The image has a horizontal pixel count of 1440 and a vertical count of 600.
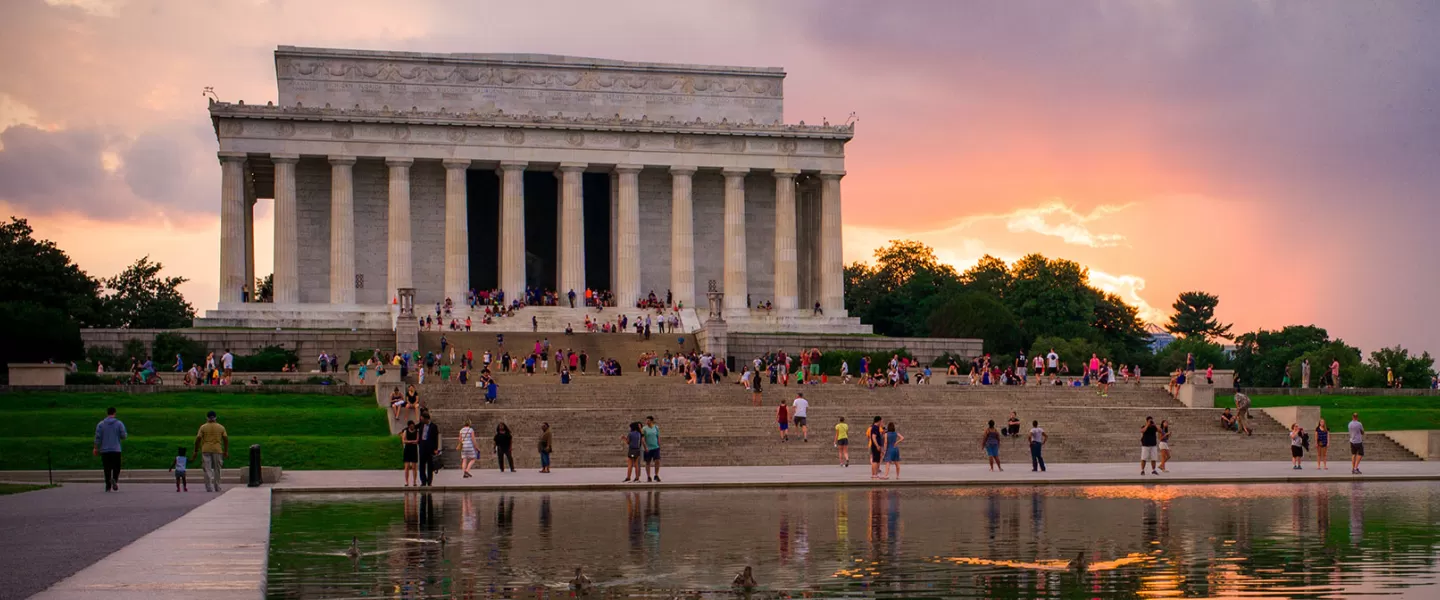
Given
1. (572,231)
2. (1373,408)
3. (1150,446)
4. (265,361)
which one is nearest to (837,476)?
(1150,446)

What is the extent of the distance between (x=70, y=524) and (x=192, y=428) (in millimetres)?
21072

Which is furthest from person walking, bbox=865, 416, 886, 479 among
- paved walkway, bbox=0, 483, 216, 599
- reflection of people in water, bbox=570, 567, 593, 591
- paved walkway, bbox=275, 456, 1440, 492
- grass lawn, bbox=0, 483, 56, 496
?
reflection of people in water, bbox=570, 567, 593, 591

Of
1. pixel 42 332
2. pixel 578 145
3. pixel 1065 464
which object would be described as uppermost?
pixel 578 145

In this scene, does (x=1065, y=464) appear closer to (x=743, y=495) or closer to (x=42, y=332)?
(x=743, y=495)

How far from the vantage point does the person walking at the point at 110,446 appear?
30.3m

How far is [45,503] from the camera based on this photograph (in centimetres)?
2661

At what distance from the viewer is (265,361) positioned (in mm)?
63188

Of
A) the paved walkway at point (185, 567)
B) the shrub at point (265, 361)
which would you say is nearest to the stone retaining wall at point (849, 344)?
the shrub at point (265, 361)

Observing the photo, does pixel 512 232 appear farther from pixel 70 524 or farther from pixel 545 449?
pixel 70 524

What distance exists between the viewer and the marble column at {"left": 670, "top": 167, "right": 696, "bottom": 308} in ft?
267

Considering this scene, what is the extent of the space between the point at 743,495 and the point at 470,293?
50.1 m

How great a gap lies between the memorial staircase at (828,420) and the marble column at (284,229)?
24143 millimetres

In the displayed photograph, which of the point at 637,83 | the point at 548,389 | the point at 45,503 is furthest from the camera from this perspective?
the point at 637,83

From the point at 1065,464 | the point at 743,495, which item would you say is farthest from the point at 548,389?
the point at 743,495
